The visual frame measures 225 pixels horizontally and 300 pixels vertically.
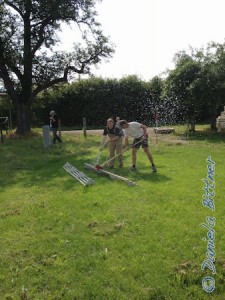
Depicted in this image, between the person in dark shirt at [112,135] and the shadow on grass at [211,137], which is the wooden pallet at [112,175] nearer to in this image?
the person in dark shirt at [112,135]

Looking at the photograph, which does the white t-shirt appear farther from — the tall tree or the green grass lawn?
the tall tree

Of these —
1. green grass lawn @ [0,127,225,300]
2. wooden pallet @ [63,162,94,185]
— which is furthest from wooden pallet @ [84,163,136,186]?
wooden pallet @ [63,162,94,185]

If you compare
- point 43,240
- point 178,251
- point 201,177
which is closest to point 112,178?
point 201,177

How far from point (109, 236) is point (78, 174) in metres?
4.74

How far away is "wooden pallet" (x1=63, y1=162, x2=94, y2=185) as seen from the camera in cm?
906

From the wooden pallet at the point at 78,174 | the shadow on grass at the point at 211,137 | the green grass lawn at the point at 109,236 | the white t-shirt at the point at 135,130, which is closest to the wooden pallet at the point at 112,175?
the green grass lawn at the point at 109,236

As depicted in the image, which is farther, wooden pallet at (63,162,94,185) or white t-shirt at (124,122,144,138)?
white t-shirt at (124,122,144,138)

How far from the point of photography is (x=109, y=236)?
557cm

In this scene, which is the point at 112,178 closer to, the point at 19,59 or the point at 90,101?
the point at 19,59

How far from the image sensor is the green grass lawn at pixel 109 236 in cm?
419

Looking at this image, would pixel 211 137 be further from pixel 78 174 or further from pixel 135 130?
pixel 78 174

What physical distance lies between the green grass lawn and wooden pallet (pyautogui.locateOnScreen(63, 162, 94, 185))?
0.18m

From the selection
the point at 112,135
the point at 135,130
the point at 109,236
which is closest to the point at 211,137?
the point at 112,135

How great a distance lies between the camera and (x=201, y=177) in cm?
922
